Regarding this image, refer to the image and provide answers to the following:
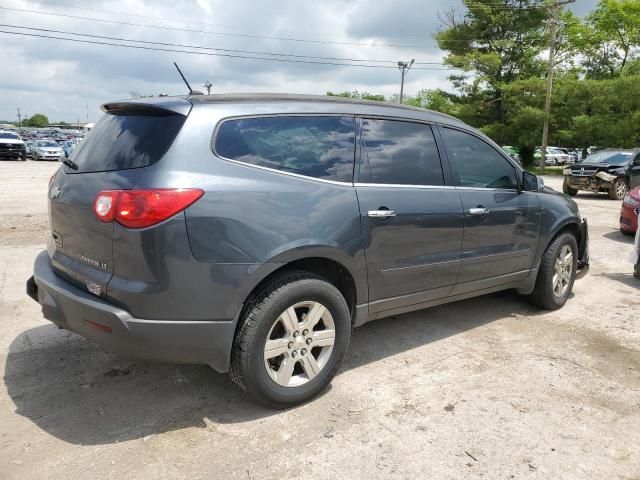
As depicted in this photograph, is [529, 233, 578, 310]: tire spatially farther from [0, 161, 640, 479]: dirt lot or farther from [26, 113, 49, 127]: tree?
[26, 113, 49, 127]: tree

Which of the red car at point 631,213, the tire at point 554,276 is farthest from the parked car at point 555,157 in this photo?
the tire at point 554,276

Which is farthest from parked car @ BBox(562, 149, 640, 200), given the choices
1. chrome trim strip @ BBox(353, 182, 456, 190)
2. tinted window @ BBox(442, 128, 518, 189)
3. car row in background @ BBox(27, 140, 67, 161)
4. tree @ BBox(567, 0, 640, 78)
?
car row in background @ BBox(27, 140, 67, 161)

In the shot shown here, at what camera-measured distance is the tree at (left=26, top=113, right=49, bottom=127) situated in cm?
17114

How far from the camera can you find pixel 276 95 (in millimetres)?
3443

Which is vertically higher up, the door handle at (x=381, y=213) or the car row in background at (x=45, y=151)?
the car row in background at (x=45, y=151)

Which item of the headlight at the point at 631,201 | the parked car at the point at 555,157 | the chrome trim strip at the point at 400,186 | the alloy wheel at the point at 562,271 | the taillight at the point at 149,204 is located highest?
the parked car at the point at 555,157

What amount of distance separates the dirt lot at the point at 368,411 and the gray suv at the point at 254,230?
0.37 meters

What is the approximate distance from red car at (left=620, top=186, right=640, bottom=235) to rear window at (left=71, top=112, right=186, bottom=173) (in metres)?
8.38

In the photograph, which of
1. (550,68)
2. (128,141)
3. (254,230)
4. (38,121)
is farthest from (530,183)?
(38,121)

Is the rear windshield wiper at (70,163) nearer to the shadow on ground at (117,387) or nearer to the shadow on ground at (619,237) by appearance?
the shadow on ground at (117,387)

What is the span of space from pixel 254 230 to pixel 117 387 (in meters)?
1.46

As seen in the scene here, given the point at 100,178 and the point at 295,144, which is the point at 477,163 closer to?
the point at 295,144

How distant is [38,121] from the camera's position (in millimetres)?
173000

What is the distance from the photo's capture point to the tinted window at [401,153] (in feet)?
11.5
